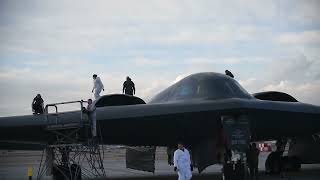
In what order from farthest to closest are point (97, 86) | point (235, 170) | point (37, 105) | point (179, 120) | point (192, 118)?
1. point (97, 86)
2. point (37, 105)
3. point (179, 120)
4. point (192, 118)
5. point (235, 170)

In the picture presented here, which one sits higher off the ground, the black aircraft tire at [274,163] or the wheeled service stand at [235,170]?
the wheeled service stand at [235,170]

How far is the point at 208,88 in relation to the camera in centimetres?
1523

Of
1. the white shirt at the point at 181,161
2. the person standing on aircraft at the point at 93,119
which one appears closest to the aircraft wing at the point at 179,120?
the person standing on aircraft at the point at 93,119

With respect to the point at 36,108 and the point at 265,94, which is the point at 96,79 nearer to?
the point at 36,108

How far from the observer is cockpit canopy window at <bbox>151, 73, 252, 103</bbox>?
1504cm

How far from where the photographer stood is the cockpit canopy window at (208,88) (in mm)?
15038

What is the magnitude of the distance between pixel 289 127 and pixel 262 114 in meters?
1.57

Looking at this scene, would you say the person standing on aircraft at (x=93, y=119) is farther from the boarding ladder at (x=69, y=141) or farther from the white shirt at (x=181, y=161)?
the white shirt at (x=181, y=161)

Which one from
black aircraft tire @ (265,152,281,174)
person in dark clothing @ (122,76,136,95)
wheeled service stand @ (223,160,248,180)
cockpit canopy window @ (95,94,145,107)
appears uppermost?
person in dark clothing @ (122,76,136,95)

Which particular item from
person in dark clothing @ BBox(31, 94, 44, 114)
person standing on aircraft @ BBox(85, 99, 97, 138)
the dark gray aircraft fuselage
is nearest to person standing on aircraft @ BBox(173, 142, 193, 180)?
the dark gray aircraft fuselage

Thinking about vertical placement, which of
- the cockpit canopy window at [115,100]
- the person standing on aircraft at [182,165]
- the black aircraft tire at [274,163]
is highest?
the cockpit canopy window at [115,100]

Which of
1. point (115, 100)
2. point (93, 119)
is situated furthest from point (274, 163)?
point (93, 119)

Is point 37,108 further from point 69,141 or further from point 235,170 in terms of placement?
point 235,170

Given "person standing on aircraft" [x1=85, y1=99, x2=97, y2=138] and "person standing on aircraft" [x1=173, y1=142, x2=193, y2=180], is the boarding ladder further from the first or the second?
"person standing on aircraft" [x1=173, y1=142, x2=193, y2=180]
